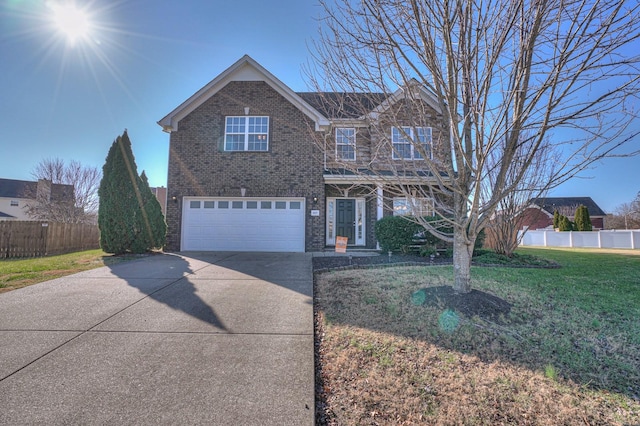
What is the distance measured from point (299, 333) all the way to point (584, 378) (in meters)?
2.69

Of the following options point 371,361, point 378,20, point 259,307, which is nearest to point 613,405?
point 371,361

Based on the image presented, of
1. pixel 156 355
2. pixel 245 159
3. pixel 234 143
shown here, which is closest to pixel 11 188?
pixel 234 143

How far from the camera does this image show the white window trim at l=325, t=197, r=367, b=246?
40.8 ft

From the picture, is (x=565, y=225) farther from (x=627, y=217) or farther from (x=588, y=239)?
(x=627, y=217)

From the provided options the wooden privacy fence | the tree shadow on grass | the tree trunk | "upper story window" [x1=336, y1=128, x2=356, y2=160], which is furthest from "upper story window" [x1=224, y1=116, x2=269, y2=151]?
the tree trunk

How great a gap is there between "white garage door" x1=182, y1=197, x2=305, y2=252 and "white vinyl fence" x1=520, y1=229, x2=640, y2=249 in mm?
14889

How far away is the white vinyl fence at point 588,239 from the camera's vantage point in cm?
1712

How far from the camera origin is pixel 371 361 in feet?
8.92

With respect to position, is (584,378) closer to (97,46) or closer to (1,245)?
(97,46)

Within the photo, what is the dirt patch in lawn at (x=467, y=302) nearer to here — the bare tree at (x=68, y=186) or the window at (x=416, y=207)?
the window at (x=416, y=207)

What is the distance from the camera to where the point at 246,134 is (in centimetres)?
1156

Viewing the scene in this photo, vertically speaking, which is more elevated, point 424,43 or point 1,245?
point 424,43

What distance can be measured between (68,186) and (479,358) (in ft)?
97.5

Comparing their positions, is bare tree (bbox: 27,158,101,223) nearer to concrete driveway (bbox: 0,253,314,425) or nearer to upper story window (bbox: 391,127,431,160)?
concrete driveway (bbox: 0,253,314,425)
